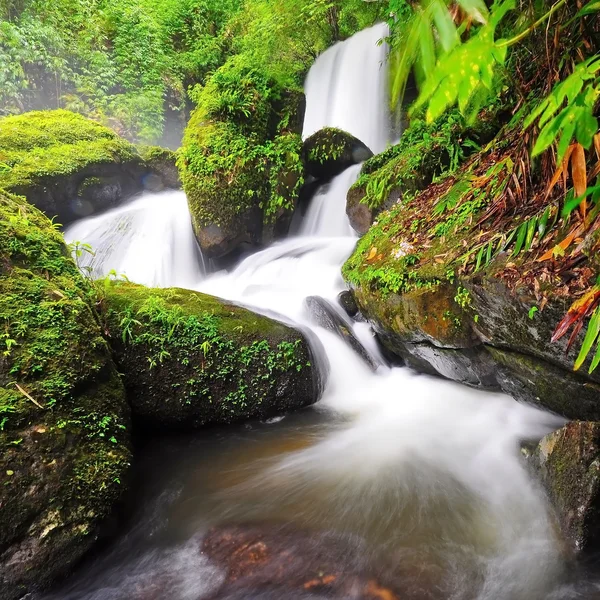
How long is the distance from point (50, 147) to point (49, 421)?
932 cm

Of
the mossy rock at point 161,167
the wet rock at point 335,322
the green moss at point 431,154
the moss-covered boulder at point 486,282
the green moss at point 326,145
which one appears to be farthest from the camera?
the mossy rock at point 161,167

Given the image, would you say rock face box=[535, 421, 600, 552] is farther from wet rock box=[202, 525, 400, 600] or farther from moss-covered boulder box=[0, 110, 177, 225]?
moss-covered boulder box=[0, 110, 177, 225]

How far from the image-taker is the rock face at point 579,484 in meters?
2.20

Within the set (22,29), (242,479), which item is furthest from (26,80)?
(242,479)

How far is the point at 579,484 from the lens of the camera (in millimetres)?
2254

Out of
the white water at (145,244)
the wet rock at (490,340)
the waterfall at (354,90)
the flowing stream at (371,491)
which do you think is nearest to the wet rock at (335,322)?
the flowing stream at (371,491)

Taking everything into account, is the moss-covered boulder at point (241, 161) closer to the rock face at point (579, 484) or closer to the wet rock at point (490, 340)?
the wet rock at point (490, 340)

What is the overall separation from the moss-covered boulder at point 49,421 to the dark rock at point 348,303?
10.0 ft

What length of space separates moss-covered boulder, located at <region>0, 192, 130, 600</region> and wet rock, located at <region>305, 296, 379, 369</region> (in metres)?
2.62

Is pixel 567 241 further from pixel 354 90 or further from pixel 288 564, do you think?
pixel 354 90

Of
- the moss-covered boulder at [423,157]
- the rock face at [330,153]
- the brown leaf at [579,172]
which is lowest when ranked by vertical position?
the brown leaf at [579,172]

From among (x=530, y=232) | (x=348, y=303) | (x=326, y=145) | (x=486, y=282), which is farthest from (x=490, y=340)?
(x=326, y=145)

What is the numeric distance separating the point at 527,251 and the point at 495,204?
677 millimetres

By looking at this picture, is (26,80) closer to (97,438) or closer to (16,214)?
(16,214)
